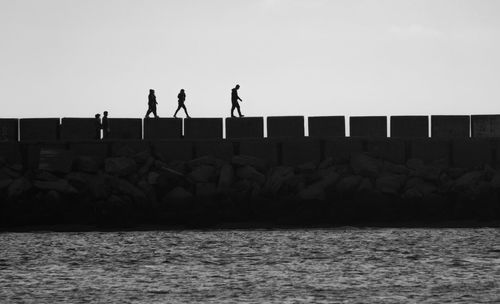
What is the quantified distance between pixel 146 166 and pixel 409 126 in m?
5.51

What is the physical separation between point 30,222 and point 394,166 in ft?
24.1

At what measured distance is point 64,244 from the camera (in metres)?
24.4

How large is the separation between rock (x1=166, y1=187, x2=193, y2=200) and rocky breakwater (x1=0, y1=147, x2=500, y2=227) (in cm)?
2

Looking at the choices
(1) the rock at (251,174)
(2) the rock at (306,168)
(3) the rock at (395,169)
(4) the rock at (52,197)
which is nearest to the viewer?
(4) the rock at (52,197)

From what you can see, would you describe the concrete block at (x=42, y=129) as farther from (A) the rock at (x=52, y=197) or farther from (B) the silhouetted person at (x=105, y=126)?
(A) the rock at (x=52, y=197)

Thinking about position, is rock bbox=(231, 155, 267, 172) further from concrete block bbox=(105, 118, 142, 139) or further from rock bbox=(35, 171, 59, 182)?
rock bbox=(35, 171, 59, 182)

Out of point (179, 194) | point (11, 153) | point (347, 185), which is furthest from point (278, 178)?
point (11, 153)

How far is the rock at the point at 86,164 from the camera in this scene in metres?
28.8

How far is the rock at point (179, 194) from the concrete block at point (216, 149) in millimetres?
1412

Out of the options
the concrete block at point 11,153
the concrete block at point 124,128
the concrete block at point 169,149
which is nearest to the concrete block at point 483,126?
the concrete block at point 169,149

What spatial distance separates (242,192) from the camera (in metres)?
28.3

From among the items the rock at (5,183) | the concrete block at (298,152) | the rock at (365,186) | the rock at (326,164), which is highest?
the concrete block at (298,152)

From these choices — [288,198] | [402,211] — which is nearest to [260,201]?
[288,198]

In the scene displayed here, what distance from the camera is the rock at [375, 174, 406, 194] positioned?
92.4 ft
